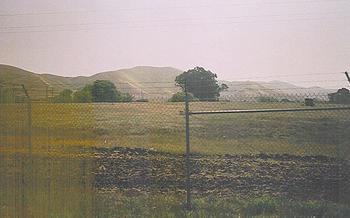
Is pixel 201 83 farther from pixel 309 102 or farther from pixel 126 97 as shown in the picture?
pixel 309 102

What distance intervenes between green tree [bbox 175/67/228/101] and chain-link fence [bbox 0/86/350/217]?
11 cm

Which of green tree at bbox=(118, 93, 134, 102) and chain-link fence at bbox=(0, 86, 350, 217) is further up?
green tree at bbox=(118, 93, 134, 102)

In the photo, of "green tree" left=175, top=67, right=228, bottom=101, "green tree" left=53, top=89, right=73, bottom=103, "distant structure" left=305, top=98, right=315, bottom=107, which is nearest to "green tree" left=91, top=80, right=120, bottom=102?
"green tree" left=53, top=89, right=73, bottom=103

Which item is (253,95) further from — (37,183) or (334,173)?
(37,183)

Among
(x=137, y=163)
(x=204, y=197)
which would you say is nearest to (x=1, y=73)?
(x=137, y=163)

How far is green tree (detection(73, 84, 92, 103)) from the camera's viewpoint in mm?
5730

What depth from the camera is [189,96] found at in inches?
222

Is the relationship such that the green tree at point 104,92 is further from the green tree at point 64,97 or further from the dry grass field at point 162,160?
the green tree at point 64,97

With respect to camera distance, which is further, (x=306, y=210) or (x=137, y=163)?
(x=137, y=163)

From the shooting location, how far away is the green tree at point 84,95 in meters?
5.73

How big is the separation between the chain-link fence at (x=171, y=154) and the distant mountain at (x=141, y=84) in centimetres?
3

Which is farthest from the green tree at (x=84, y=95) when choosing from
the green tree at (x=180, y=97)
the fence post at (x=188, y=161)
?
the fence post at (x=188, y=161)

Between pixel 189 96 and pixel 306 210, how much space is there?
1974 mm

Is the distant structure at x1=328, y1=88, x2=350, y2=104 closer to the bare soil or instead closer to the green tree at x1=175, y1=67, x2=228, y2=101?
the bare soil
